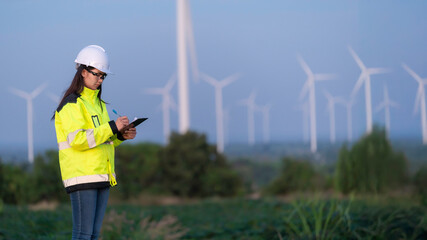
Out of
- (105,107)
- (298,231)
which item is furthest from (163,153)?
(105,107)

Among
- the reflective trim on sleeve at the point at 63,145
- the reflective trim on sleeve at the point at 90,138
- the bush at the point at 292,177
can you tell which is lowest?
the bush at the point at 292,177

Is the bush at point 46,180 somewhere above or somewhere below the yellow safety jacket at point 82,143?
below

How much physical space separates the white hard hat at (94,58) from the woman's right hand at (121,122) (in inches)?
14.8

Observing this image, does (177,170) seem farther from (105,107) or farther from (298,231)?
(105,107)

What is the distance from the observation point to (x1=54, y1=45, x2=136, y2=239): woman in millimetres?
3988

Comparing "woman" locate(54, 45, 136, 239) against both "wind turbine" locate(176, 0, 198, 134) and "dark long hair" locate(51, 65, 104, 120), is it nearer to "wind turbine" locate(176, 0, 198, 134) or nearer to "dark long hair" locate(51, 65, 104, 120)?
"dark long hair" locate(51, 65, 104, 120)

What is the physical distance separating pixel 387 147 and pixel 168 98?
1460 centimetres

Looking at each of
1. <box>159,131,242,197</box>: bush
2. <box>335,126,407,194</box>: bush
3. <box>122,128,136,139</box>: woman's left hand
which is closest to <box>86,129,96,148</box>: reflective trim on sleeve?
<box>122,128,136,139</box>: woman's left hand

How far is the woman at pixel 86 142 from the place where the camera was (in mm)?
3988

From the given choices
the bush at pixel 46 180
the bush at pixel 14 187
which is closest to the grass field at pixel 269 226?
the bush at pixel 14 187

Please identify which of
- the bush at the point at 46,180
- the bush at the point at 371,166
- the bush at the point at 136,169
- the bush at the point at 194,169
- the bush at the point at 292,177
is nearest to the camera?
the bush at the point at 371,166

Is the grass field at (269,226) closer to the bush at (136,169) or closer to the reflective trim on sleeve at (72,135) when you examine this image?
the reflective trim on sleeve at (72,135)

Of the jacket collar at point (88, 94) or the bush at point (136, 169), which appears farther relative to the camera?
A: the bush at point (136, 169)

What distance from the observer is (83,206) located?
406 centimetres
